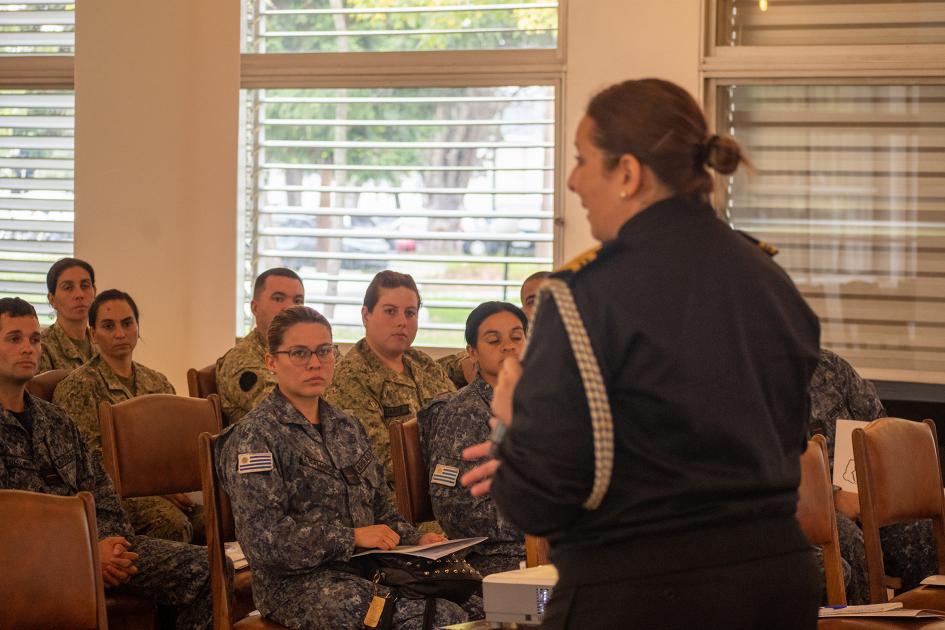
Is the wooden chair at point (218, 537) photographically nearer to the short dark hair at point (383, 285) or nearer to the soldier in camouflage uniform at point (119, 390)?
the soldier in camouflage uniform at point (119, 390)

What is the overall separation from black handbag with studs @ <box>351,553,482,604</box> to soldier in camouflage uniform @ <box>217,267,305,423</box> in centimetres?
181

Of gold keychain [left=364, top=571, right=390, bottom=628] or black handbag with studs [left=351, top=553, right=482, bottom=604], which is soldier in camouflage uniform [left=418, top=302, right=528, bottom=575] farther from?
gold keychain [left=364, top=571, right=390, bottom=628]

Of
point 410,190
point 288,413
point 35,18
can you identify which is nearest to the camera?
point 288,413

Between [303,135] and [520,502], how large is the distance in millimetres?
5414

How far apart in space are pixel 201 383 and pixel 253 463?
2.25 metres

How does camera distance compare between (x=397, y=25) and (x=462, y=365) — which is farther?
(x=397, y=25)

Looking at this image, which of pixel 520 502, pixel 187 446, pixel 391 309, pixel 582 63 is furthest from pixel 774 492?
pixel 582 63

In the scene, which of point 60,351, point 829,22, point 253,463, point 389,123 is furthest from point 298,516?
point 829,22

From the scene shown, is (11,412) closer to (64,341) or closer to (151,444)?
(151,444)

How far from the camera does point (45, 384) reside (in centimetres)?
480

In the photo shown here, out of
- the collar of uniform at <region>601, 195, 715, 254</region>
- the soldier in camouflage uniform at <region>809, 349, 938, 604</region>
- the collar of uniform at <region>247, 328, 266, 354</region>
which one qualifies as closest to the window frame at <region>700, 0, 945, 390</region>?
the soldier in camouflage uniform at <region>809, 349, 938, 604</region>

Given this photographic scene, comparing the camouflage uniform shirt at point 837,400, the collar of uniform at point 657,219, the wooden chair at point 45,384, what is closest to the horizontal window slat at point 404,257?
the wooden chair at point 45,384

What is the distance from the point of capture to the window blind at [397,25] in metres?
6.18

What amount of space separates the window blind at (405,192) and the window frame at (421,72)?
3.0 inches
